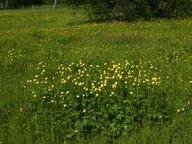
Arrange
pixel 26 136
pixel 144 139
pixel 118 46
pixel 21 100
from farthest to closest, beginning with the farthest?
pixel 118 46
pixel 21 100
pixel 26 136
pixel 144 139

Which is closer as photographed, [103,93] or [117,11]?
[103,93]

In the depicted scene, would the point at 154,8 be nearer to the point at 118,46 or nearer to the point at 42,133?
the point at 118,46

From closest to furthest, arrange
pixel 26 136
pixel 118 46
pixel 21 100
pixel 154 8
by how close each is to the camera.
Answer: pixel 26 136
pixel 21 100
pixel 118 46
pixel 154 8

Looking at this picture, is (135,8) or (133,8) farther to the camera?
(135,8)

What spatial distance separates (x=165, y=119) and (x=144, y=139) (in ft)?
2.44

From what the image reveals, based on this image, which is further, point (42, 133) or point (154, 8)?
point (154, 8)

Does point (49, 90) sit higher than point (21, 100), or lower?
higher

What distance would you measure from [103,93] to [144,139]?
118 centimetres

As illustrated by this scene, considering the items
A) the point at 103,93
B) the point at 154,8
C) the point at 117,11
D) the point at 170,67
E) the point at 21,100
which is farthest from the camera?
the point at 154,8

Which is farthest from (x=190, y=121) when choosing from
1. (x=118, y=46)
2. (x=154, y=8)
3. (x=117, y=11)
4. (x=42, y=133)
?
(x=154, y=8)

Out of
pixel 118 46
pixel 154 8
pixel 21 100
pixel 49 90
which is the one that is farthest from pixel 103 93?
pixel 154 8

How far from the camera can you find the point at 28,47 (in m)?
11.1

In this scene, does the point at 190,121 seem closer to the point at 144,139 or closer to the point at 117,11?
the point at 144,139

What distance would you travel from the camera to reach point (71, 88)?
5023mm
